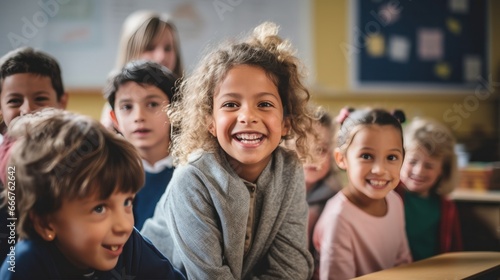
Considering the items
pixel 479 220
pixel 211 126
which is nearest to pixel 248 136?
pixel 211 126

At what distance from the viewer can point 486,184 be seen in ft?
8.61

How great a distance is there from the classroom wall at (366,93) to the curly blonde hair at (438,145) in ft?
5.75

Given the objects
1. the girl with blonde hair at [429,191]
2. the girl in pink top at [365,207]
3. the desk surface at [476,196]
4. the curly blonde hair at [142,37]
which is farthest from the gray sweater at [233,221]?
the desk surface at [476,196]

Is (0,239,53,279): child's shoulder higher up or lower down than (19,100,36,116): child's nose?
lower down

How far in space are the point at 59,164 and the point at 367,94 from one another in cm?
329

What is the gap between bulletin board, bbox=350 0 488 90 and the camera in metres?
4.00

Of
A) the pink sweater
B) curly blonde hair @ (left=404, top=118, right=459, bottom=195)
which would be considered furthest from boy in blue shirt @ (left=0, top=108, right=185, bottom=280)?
→ curly blonde hair @ (left=404, top=118, right=459, bottom=195)

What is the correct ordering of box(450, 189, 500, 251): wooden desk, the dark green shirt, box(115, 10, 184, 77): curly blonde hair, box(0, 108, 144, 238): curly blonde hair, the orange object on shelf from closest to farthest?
box(0, 108, 144, 238): curly blonde hair
the dark green shirt
box(450, 189, 500, 251): wooden desk
box(115, 10, 184, 77): curly blonde hair
the orange object on shelf

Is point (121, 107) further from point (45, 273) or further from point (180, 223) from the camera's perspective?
point (45, 273)

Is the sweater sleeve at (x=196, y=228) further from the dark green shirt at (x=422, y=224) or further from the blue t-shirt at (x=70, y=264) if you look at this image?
the dark green shirt at (x=422, y=224)

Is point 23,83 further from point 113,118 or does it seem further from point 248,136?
point 248,136

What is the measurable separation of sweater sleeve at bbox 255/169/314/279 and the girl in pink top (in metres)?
0.10

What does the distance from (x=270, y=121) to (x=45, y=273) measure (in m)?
0.63

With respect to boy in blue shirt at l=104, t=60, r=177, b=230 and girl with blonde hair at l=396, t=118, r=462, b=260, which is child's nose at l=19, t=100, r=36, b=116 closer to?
boy in blue shirt at l=104, t=60, r=177, b=230
